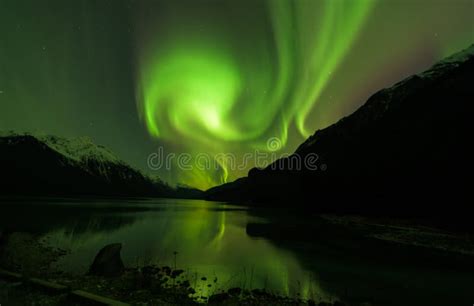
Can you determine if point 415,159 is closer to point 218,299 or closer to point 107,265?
point 218,299

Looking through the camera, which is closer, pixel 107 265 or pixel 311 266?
pixel 107 265

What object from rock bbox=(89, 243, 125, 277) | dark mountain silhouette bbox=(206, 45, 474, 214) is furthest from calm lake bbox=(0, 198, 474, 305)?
dark mountain silhouette bbox=(206, 45, 474, 214)

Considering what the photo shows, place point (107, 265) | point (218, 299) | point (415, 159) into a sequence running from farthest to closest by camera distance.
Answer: point (415, 159)
point (107, 265)
point (218, 299)

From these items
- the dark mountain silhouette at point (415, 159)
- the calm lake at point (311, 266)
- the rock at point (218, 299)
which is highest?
the dark mountain silhouette at point (415, 159)

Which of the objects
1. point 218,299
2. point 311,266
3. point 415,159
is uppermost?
point 415,159

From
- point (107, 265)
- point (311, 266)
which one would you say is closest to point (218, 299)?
point (107, 265)

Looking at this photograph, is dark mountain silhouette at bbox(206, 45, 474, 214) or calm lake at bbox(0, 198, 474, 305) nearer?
calm lake at bbox(0, 198, 474, 305)

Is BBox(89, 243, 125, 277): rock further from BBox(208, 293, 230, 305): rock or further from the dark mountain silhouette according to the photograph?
the dark mountain silhouette

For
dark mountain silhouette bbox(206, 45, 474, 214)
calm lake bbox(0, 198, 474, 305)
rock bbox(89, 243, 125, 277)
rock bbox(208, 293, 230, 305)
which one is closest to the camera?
rock bbox(208, 293, 230, 305)

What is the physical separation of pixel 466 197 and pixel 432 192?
11834 mm

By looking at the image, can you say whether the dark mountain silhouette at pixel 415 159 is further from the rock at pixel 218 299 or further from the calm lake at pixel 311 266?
the rock at pixel 218 299

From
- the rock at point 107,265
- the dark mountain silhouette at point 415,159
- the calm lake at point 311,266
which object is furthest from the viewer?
the dark mountain silhouette at point 415,159

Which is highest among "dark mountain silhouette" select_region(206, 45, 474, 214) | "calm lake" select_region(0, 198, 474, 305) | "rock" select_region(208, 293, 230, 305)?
"dark mountain silhouette" select_region(206, 45, 474, 214)

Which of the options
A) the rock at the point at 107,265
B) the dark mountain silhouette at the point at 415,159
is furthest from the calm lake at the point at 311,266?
the dark mountain silhouette at the point at 415,159
